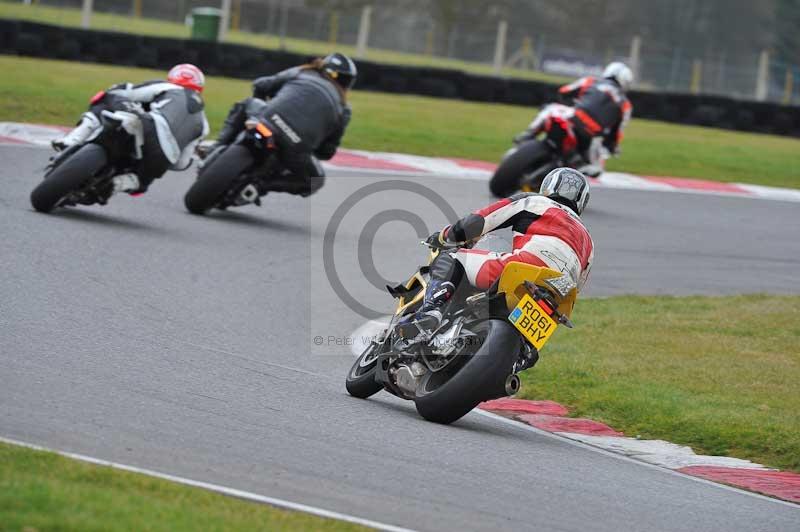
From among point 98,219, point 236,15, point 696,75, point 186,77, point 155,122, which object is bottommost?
point 98,219

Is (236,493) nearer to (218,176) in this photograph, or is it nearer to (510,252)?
(510,252)

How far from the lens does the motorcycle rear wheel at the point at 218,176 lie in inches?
489

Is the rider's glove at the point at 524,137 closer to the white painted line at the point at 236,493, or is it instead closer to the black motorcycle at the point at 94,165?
the black motorcycle at the point at 94,165

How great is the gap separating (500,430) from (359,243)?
5858 millimetres

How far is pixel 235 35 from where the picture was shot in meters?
31.1

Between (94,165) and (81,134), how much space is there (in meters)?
0.55

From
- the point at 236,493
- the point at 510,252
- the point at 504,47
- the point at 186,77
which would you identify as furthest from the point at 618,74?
the point at 504,47

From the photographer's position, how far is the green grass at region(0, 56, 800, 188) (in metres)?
18.8

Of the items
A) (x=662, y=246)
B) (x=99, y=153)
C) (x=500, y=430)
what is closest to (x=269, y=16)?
(x=662, y=246)

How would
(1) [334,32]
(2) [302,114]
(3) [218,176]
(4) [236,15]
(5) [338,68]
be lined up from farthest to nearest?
(4) [236,15]
(1) [334,32]
(5) [338,68]
(2) [302,114]
(3) [218,176]

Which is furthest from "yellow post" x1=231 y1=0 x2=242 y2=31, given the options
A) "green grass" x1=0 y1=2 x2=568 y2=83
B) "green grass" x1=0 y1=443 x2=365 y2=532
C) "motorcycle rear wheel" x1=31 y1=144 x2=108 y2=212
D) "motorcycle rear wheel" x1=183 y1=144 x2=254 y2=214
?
"green grass" x1=0 y1=443 x2=365 y2=532

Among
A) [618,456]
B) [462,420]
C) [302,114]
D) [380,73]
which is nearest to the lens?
[618,456]

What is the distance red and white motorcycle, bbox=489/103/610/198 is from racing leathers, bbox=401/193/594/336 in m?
7.88

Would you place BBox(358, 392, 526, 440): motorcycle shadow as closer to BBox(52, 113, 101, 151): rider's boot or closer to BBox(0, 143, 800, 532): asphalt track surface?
BBox(0, 143, 800, 532): asphalt track surface
